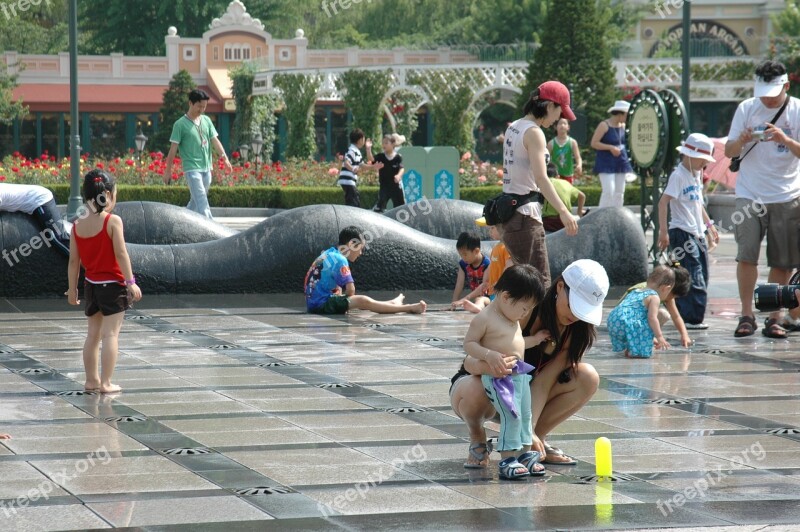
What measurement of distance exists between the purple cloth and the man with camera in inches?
189

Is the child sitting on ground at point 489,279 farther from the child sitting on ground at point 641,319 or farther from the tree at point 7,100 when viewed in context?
the tree at point 7,100

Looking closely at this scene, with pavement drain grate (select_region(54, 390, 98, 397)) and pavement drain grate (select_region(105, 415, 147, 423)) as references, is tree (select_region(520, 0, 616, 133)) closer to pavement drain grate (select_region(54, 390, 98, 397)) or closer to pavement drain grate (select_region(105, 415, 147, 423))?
pavement drain grate (select_region(54, 390, 98, 397))

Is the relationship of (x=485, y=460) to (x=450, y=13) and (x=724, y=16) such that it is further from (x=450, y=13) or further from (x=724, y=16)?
(x=450, y=13)

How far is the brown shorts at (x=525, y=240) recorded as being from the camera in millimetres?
8508

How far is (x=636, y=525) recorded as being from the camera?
4805mm

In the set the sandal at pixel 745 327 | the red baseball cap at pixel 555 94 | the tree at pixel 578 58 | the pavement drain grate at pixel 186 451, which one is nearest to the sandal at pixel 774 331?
the sandal at pixel 745 327

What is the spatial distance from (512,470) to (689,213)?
5.35 meters

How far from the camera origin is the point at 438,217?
45.8 ft

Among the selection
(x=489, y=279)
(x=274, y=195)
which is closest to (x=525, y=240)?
(x=489, y=279)

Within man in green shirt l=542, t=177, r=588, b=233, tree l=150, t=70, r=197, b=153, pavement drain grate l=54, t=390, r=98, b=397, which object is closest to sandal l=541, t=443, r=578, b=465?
pavement drain grate l=54, t=390, r=98, b=397

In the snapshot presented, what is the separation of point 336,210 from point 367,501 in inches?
301

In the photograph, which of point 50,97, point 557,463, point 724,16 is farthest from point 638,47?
point 557,463

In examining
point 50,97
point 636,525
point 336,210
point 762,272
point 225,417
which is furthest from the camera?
point 50,97

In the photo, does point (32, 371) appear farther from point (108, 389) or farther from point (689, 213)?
point (689, 213)
